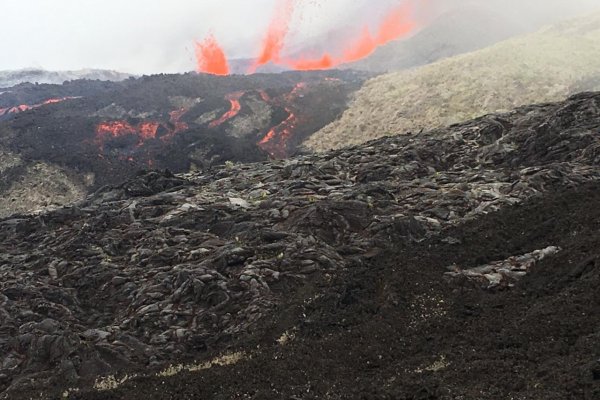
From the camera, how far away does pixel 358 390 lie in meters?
13.6

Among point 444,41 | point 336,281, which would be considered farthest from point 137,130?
point 444,41

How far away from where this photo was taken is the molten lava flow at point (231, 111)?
91.1 meters

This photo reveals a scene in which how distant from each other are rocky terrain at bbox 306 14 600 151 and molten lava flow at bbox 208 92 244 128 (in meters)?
20.7

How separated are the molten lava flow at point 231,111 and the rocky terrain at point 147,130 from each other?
23cm

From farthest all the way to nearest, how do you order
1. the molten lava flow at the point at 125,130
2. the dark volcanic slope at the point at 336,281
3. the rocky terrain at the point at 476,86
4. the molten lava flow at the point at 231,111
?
the molten lava flow at the point at 231,111 → the molten lava flow at the point at 125,130 → the rocky terrain at the point at 476,86 → the dark volcanic slope at the point at 336,281

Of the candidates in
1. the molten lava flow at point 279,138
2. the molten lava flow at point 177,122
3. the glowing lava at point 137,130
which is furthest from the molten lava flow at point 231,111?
the molten lava flow at point 279,138

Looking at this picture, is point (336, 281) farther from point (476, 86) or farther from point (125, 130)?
point (125, 130)

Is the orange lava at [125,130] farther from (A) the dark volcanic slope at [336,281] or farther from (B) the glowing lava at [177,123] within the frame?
(A) the dark volcanic slope at [336,281]

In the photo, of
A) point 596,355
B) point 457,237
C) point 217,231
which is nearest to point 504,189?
point 457,237

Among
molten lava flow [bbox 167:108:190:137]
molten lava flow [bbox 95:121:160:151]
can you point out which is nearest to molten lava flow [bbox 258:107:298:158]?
molten lava flow [bbox 167:108:190:137]

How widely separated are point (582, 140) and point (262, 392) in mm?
30376

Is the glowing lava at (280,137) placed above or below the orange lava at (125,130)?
below

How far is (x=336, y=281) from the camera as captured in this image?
23.4 metres

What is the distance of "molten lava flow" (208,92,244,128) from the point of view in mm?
91106
